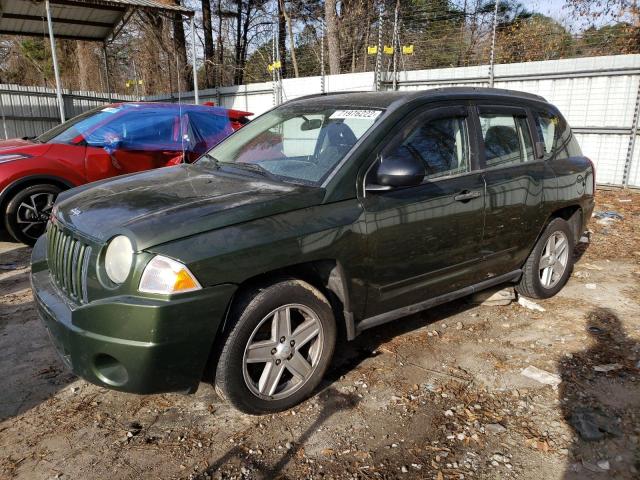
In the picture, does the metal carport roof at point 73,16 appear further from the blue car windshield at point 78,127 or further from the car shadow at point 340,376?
the car shadow at point 340,376

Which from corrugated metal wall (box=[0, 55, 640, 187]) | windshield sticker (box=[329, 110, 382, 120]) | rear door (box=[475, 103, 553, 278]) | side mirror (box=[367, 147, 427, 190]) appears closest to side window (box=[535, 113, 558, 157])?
rear door (box=[475, 103, 553, 278])

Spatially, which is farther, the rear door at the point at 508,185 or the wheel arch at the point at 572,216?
the wheel arch at the point at 572,216

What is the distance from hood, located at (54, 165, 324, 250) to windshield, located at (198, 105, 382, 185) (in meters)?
0.22

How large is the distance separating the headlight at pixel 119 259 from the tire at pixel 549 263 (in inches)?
133

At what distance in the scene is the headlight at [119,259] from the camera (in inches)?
97.2

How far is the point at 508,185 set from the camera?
12.8 feet

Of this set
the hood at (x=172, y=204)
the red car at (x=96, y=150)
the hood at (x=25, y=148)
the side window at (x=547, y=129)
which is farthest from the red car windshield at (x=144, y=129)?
the side window at (x=547, y=129)

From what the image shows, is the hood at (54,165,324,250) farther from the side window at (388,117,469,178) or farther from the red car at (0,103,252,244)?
the red car at (0,103,252,244)

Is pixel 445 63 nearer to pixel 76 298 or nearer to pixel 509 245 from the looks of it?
pixel 509 245

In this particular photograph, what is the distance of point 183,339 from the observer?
2.44m

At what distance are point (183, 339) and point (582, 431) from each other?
2207 millimetres

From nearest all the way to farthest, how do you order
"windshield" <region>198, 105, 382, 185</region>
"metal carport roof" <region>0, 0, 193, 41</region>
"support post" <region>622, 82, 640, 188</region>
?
1. "windshield" <region>198, 105, 382, 185</region>
2. "support post" <region>622, 82, 640, 188</region>
3. "metal carport roof" <region>0, 0, 193, 41</region>

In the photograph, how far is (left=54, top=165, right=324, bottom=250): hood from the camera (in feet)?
8.30

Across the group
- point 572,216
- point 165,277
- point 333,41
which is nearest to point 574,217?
point 572,216
